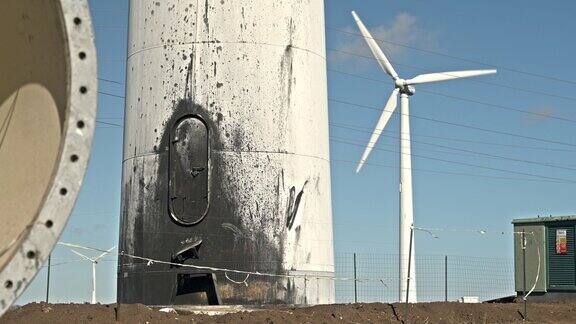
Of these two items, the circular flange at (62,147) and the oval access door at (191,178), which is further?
the oval access door at (191,178)

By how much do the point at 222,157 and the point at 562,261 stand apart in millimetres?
17885

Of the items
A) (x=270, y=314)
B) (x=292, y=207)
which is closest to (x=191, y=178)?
(x=292, y=207)

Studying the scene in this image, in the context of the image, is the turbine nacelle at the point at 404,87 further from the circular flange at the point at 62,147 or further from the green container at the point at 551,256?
the circular flange at the point at 62,147

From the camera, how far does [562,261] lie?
29.5m

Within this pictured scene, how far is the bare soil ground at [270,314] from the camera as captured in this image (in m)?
13.0

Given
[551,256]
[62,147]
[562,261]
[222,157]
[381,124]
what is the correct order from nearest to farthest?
1. [62,147]
2. [222,157]
3. [562,261]
4. [551,256]
5. [381,124]

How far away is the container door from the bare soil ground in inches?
428

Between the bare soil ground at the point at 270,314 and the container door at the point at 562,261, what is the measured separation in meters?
10.9

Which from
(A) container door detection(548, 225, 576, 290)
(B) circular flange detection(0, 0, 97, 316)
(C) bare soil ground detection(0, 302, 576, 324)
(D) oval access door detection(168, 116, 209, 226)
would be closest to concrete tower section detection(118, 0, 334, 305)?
(D) oval access door detection(168, 116, 209, 226)

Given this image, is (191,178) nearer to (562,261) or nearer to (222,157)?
(222,157)

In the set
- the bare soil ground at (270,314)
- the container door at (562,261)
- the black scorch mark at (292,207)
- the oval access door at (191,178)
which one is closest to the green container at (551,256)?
the container door at (562,261)

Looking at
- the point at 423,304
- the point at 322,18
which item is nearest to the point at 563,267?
the point at 423,304

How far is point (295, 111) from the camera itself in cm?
1493

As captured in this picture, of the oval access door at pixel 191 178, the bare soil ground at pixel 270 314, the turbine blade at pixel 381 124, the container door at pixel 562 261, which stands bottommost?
the bare soil ground at pixel 270 314
